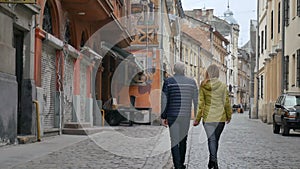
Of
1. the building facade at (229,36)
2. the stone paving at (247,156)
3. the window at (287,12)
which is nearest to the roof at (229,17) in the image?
the building facade at (229,36)

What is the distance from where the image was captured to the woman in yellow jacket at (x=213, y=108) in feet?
30.0

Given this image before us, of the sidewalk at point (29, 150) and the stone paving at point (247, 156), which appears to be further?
the stone paving at point (247, 156)

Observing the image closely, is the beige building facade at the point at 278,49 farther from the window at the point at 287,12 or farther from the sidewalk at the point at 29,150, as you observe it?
the sidewalk at the point at 29,150

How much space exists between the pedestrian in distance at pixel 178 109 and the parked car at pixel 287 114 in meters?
12.1

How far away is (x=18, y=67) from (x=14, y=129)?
6.21 ft

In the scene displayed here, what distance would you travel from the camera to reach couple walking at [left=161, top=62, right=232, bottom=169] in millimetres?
8836

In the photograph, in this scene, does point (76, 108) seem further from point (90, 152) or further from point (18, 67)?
point (90, 152)

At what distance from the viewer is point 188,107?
29.1 ft

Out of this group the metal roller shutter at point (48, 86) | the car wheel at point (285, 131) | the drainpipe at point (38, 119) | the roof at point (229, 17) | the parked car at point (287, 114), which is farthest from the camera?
the roof at point (229, 17)

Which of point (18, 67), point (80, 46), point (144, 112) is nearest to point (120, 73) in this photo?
point (144, 112)

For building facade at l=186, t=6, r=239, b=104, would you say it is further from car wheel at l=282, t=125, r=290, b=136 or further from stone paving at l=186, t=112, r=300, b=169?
stone paving at l=186, t=112, r=300, b=169

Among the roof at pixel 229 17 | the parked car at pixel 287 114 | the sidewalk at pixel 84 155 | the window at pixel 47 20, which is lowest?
the sidewalk at pixel 84 155

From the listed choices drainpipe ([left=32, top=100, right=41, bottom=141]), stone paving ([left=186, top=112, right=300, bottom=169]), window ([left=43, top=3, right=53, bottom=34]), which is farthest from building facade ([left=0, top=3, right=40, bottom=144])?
stone paving ([left=186, top=112, right=300, bottom=169])

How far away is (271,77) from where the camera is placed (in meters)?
36.6
